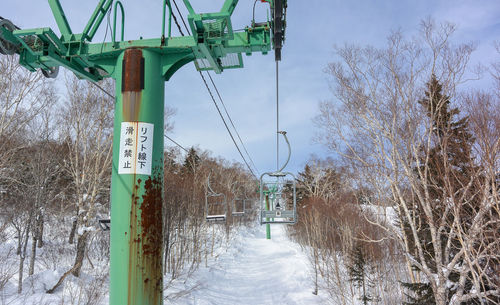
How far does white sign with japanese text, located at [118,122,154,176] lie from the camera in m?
3.05

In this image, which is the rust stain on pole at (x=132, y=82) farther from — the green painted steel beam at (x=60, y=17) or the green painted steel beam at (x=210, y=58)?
the green painted steel beam at (x=60, y=17)

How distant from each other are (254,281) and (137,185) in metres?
14.9

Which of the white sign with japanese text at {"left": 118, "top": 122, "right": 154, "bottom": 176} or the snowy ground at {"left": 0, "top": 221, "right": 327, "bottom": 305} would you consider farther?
the snowy ground at {"left": 0, "top": 221, "right": 327, "bottom": 305}

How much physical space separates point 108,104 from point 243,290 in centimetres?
1095

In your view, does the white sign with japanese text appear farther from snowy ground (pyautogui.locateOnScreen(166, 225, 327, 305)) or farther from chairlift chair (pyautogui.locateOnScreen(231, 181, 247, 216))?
snowy ground (pyautogui.locateOnScreen(166, 225, 327, 305))

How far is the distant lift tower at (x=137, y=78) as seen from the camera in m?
2.94

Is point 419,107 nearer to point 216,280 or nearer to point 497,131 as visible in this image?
point 497,131

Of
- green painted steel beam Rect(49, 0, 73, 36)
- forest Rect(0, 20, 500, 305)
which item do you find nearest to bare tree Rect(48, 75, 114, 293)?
forest Rect(0, 20, 500, 305)

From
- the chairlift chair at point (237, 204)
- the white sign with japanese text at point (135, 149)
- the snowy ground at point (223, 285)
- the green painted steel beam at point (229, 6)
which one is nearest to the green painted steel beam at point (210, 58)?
the green painted steel beam at point (229, 6)

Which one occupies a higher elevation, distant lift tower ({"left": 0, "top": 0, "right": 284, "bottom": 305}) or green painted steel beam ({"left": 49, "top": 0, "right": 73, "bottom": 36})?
green painted steel beam ({"left": 49, "top": 0, "right": 73, "bottom": 36})

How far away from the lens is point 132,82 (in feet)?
10.5

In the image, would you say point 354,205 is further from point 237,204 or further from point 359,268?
point 237,204

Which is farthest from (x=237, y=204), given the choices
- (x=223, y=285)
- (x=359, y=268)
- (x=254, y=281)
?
(x=359, y=268)

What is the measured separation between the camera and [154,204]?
305 centimetres
